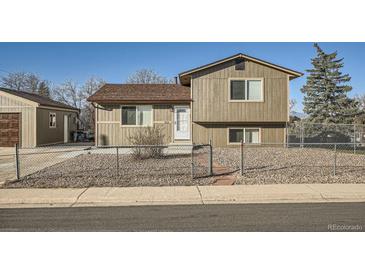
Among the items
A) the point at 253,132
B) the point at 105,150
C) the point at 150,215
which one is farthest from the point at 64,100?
the point at 150,215

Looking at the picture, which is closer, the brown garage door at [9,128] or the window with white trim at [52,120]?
the brown garage door at [9,128]

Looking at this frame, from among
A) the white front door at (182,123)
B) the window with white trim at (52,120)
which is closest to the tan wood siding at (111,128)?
the white front door at (182,123)

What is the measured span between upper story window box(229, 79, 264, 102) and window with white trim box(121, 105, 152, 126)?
17.5ft

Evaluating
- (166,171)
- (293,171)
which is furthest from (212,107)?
(166,171)

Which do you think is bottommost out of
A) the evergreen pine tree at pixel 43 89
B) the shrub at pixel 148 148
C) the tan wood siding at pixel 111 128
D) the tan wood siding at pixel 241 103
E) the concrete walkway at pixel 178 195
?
the concrete walkway at pixel 178 195

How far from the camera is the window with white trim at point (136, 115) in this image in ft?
60.1

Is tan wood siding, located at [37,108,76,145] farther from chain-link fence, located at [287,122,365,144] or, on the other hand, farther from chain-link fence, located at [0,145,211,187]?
chain-link fence, located at [287,122,365,144]

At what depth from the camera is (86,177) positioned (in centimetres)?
930

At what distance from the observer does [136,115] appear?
18.4 metres

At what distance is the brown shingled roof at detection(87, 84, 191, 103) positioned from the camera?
58.6 ft

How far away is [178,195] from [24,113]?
15.9 metres

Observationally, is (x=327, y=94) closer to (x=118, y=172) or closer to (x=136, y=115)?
(x=136, y=115)

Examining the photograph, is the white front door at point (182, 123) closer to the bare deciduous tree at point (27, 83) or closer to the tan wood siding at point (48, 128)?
the tan wood siding at point (48, 128)

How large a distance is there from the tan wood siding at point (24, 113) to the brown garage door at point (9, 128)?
27 cm
